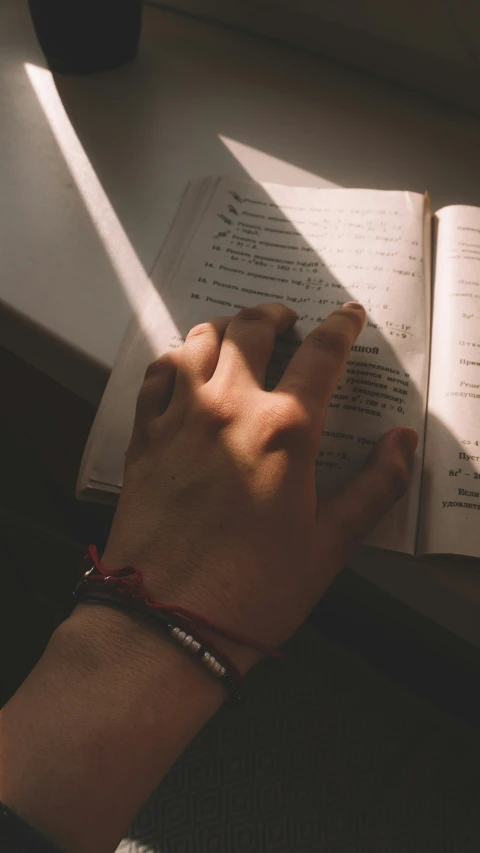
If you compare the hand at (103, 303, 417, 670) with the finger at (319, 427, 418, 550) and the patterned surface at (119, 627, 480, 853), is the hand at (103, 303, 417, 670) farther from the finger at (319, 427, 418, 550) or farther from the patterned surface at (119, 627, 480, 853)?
the patterned surface at (119, 627, 480, 853)

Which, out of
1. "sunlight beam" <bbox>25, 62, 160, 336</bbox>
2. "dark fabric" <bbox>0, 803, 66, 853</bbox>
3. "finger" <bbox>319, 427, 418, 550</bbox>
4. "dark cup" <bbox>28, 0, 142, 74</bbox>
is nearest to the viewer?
"dark fabric" <bbox>0, 803, 66, 853</bbox>

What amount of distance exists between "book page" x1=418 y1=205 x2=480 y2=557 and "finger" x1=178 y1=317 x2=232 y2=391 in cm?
17

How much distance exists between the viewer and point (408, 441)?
17.9 inches

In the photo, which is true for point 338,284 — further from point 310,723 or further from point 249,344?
point 310,723

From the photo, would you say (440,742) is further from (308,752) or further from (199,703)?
(199,703)

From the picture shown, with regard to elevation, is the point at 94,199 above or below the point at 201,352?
above

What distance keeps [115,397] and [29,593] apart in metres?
0.45

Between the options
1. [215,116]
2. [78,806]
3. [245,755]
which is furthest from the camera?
[215,116]

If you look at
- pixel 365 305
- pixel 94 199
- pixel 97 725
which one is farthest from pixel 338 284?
pixel 97 725

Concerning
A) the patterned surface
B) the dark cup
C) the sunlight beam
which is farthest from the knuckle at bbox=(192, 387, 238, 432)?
the dark cup

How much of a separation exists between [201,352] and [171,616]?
0.20 metres

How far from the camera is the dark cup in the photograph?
0.67 meters

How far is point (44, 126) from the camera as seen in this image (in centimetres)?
69

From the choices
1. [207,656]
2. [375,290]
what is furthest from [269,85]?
[207,656]
